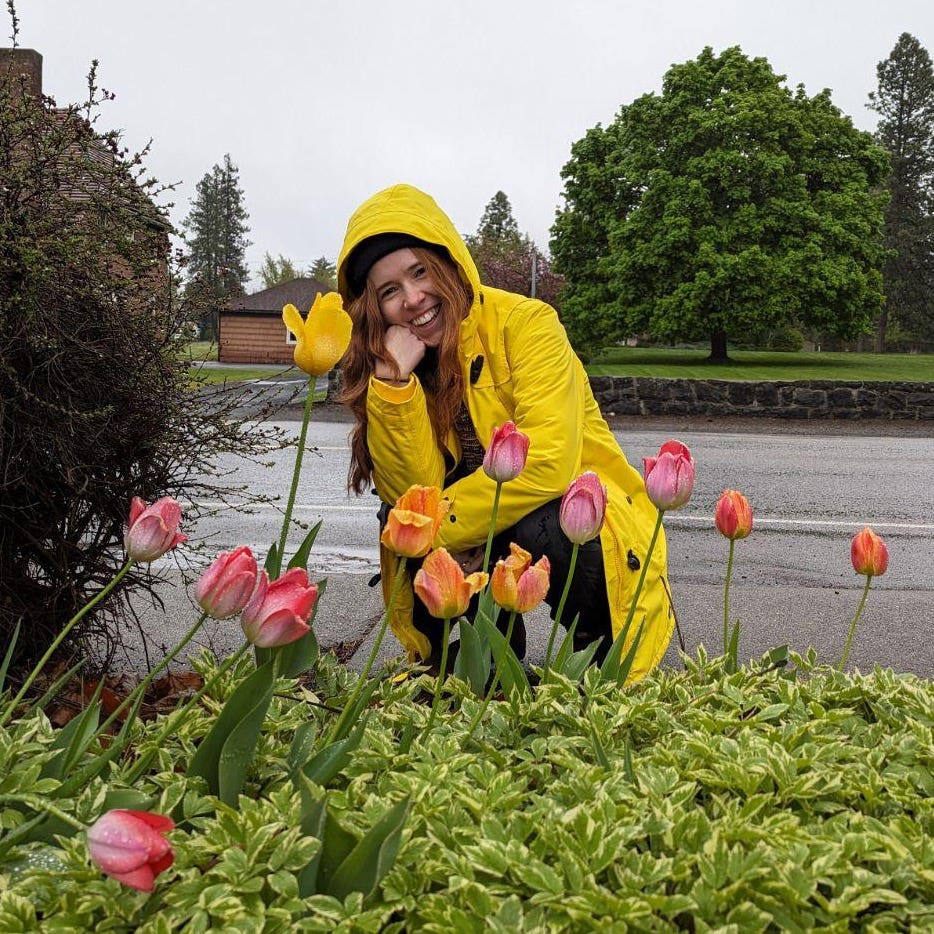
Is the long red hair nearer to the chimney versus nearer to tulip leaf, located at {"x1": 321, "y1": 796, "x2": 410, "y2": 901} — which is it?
the chimney

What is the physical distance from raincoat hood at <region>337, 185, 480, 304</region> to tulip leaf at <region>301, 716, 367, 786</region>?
170 cm

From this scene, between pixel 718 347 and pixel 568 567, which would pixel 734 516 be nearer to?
pixel 568 567

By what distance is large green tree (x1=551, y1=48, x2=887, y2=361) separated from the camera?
103 feet

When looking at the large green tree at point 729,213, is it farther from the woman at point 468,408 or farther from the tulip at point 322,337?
the tulip at point 322,337

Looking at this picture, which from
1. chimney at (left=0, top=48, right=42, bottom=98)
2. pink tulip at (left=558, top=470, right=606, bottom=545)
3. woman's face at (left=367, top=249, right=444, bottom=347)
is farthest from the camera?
woman's face at (left=367, top=249, right=444, bottom=347)

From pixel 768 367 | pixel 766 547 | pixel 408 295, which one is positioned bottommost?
pixel 766 547

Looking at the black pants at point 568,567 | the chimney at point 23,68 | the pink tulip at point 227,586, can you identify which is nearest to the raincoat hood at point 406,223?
the black pants at point 568,567

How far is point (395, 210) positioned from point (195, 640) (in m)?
1.73

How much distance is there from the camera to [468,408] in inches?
119

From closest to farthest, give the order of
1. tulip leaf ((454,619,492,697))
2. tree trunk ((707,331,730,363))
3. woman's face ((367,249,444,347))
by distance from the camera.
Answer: tulip leaf ((454,619,492,697))
woman's face ((367,249,444,347))
tree trunk ((707,331,730,363))

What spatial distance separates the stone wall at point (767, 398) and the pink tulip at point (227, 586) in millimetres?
15079

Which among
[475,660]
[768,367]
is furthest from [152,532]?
[768,367]

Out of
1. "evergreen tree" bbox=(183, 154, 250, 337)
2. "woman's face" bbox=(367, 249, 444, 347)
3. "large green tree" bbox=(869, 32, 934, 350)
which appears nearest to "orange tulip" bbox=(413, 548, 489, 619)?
"woman's face" bbox=(367, 249, 444, 347)

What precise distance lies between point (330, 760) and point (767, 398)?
51.8 feet
